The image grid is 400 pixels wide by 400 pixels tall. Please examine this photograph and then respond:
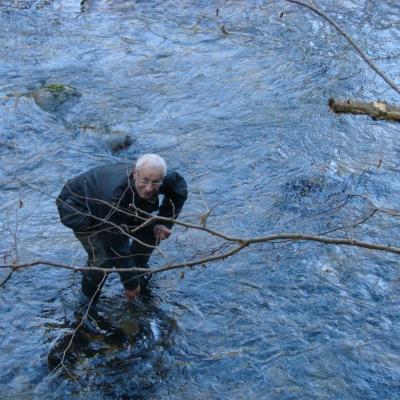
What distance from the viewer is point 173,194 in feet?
22.2

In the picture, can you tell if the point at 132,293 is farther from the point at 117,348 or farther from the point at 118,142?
the point at 118,142

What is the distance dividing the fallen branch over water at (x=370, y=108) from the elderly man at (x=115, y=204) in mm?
4576

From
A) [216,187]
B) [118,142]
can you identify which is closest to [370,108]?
[216,187]

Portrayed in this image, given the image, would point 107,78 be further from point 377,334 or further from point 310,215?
point 377,334

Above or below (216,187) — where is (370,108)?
above

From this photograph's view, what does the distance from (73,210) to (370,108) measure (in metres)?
5.50

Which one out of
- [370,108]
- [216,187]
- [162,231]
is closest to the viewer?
[162,231]

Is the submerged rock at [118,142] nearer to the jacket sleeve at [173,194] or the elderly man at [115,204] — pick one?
the elderly man at [115,204]

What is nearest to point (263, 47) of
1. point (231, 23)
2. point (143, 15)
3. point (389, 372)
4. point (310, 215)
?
point (231, 23)

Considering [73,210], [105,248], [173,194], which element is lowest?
[105,248]

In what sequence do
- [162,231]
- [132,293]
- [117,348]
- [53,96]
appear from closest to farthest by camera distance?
[162,231]
[117,348]
[132,293]
[53,96]

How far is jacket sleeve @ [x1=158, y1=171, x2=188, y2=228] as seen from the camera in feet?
21.8

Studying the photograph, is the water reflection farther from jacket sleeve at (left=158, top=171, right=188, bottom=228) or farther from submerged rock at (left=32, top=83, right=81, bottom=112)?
submerged rock at (left=32, top=83, right=81, bottom=112)

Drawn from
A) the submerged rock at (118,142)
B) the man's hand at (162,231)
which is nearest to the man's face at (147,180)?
the man's hand at (162,231)
